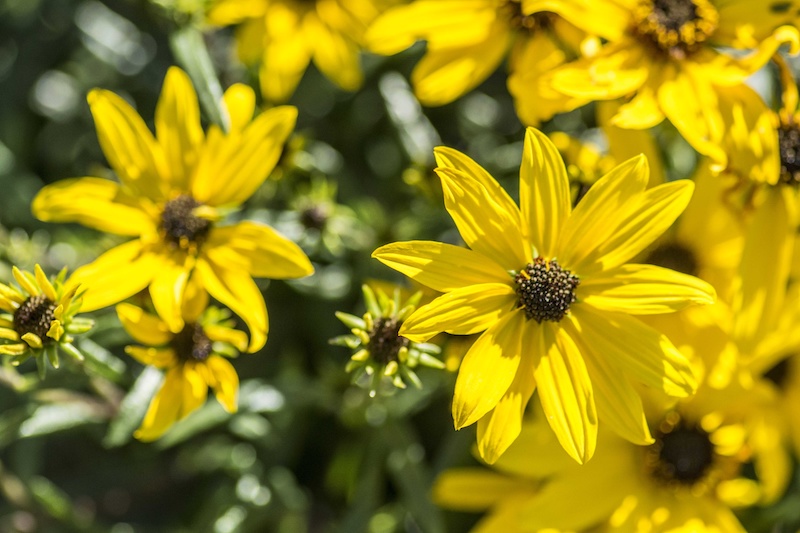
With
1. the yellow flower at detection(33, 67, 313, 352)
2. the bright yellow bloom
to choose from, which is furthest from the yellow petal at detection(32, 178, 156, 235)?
the bright yellow bloom

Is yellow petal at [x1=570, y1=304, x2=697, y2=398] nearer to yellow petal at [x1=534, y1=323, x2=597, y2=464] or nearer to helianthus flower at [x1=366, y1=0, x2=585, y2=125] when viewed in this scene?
yellow petal at [x1=534, y1=323, x2=597, y2=464]

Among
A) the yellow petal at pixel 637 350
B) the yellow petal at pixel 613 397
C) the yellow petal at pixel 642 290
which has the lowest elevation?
the yellow petal at pixel 613 397

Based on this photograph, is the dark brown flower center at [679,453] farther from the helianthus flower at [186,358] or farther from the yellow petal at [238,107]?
the yellow petal at [238,107]

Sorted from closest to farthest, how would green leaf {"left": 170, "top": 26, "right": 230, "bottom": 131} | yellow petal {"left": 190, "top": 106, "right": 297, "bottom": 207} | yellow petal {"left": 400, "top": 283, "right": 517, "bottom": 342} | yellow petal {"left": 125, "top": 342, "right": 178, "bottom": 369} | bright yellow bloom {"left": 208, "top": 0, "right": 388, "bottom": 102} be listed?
1. yellow petal {"left": 400, "top": 283, "right": 517, "bottom": 342}
2. yellow petal {"left": 125, "top": 342, "right": 178, "bottom": 369}
3. yellow petal {"left": 190, "top": 106, "right": 297, "bottom": 207}
4. green leaf {"left": 170, "top": 26, "right": 230, "bottom": 131}
5. bright yellow bloom {"left": 208, "top": 0, "right": 388, "bottom": 102}

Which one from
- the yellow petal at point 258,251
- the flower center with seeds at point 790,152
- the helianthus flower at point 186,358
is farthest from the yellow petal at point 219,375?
the flower center with seeds at point 790,152

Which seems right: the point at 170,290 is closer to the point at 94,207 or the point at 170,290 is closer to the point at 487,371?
the point at 94,207

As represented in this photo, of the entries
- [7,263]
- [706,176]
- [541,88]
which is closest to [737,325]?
[706,176]

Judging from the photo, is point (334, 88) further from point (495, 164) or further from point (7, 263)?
point (7, 263)
